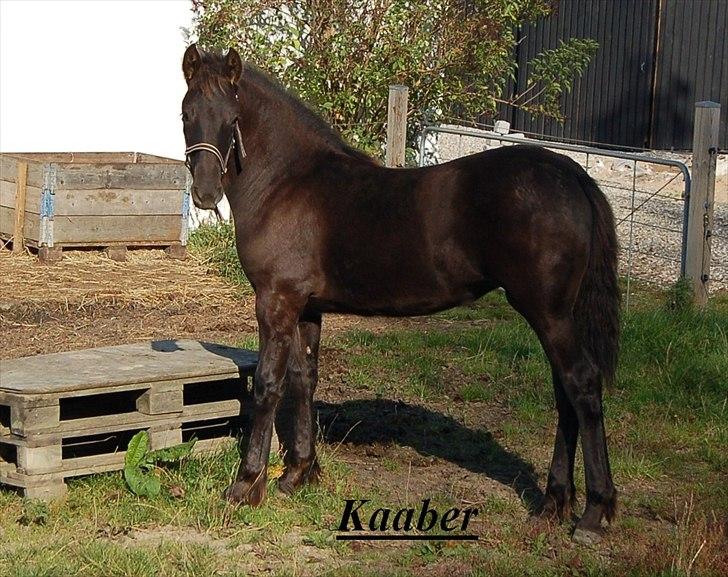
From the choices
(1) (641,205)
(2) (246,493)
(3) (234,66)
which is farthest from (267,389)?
(1) (641,205)

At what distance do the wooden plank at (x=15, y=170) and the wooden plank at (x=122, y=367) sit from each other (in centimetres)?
487

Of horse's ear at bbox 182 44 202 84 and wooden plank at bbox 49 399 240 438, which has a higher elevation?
horse's ear at bbox 182 44 202 84

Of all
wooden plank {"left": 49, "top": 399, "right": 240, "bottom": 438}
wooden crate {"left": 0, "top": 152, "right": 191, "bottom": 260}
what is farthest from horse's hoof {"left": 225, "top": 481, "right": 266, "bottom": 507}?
wooden crate {"left": 0, "top": 152, "right": 191, "bottom": 260}

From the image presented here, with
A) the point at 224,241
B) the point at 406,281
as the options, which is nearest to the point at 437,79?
the point at 224,241

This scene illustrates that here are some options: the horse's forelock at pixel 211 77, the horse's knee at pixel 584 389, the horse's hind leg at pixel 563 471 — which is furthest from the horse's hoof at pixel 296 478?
the horse's forelock at pixel 211 77

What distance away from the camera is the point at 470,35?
41.0ft

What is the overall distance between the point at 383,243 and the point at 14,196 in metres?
6.87

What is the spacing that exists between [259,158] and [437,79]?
6.95 m

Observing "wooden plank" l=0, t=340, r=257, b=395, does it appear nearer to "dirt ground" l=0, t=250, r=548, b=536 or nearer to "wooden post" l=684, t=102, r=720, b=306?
"dirt ground" l=0, t=250, r=548, b=536

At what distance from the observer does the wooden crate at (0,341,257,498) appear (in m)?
5.43

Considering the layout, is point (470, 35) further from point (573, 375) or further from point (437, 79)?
point (573, 375)

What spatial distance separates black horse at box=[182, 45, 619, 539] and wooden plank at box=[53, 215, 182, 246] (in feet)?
18.7

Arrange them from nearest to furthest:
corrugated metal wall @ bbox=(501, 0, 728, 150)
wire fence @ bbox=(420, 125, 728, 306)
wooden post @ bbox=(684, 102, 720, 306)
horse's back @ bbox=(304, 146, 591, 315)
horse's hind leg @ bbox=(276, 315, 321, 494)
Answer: horse's back @ bbox=(304, 146, 591, 315)
horse's hind leg @ bbox=(276, 315, 321, 494)
wooden post @ bbox=(684, 102, 720, 306)
wire fence @ bbox=(420, 125, 728, 306)
corrugated metal wall @ bbox=(501, 0, 728, 150)

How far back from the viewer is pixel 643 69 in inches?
728
